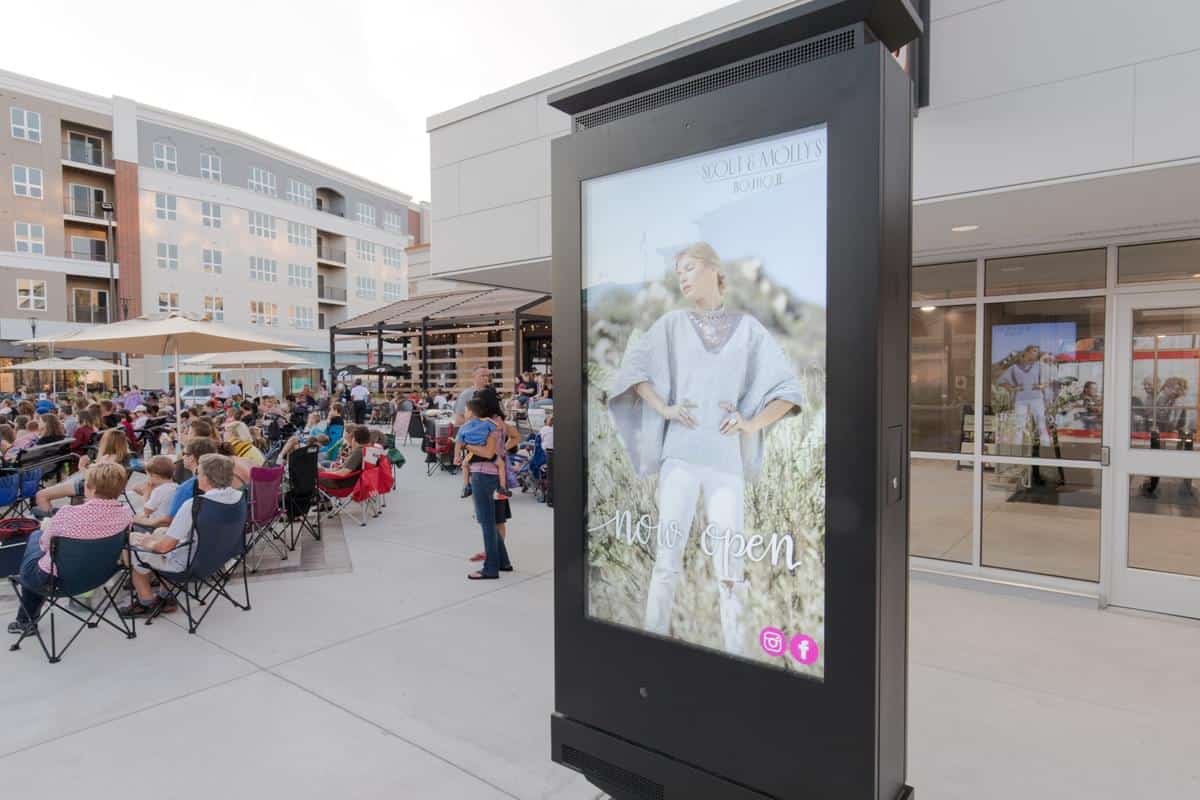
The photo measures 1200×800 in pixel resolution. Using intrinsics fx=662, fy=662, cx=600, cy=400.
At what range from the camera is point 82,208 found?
121ft

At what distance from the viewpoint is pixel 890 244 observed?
2.09m

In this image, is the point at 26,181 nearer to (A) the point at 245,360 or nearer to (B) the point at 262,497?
(A) the point at 245,360

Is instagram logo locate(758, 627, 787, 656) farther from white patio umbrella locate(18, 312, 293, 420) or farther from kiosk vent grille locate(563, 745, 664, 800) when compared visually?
white patio umbrella locate(18, 312, 293, 420)

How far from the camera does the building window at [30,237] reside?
112 feet

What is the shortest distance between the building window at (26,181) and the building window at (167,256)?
5782 millimetres

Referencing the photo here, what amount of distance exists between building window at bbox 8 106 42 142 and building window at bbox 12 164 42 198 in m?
1.60

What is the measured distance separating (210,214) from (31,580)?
4381 cm

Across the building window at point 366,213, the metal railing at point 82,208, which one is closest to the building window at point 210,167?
the metal railing at point 82,208

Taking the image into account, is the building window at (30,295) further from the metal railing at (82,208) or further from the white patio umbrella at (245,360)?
the white patio umbrella at (245,360)

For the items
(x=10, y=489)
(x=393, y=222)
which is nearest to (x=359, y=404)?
(x=10, y=489)

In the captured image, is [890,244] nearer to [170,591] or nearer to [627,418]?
[627,418]

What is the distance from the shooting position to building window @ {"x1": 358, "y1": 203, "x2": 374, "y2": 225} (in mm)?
53312

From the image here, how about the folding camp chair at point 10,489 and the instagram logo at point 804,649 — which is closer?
the instagram logo at point 804,649

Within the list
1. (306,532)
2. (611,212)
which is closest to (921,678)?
(611,212)
